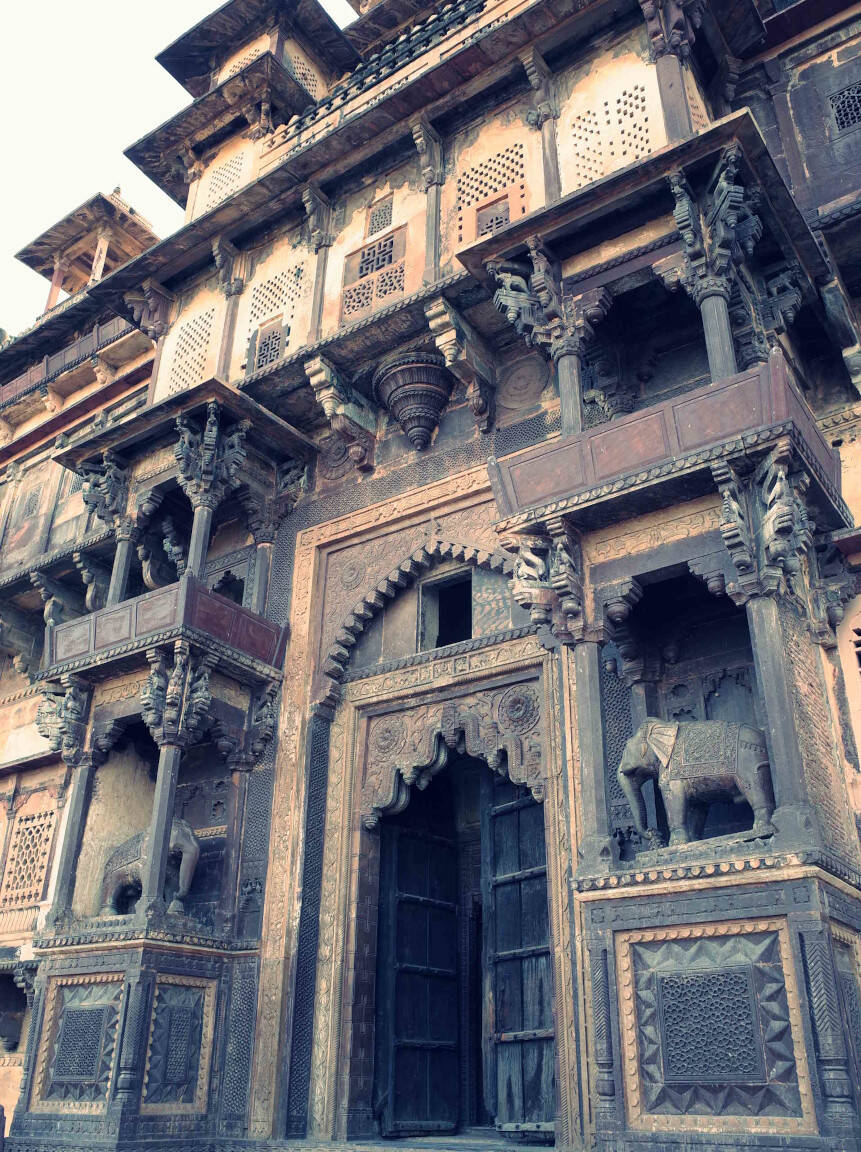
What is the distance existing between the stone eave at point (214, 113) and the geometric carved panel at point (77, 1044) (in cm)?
1060

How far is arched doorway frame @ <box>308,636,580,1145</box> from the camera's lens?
8.73 m

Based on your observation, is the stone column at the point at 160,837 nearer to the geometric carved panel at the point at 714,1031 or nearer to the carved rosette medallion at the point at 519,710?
the carved rosette medallion at the point at 519,710

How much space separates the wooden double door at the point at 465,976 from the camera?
942 centimetres

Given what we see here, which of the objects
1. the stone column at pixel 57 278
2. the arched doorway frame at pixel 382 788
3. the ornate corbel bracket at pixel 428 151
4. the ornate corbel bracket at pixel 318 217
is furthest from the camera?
the stone column at pixel 57 278

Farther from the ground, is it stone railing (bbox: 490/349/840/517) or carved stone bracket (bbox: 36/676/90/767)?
stone railing (bbox: 490/349/840/517)

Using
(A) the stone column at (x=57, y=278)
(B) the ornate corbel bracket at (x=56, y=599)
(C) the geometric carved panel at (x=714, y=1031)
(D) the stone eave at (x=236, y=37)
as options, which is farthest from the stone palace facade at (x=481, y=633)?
(A) the stone column at (x=57, y=278)

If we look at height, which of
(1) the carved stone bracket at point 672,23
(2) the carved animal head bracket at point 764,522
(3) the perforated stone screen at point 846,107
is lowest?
(2) the carved animal head bracket at point 764,522

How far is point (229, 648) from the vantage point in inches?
408

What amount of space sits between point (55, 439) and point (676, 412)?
39.8ft

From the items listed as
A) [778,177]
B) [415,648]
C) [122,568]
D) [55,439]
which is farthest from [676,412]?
[55,439]

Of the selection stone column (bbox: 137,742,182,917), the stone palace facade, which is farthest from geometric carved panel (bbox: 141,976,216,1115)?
stone column (bbox: 137,742,182,917)

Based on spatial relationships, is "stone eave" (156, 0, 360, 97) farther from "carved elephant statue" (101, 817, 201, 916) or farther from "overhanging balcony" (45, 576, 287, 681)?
"carved elephant statue" (101, 817, 201, 916)

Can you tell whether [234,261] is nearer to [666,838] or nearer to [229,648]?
[229,648]

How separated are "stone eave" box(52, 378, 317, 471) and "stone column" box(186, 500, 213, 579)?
103 centimetres
